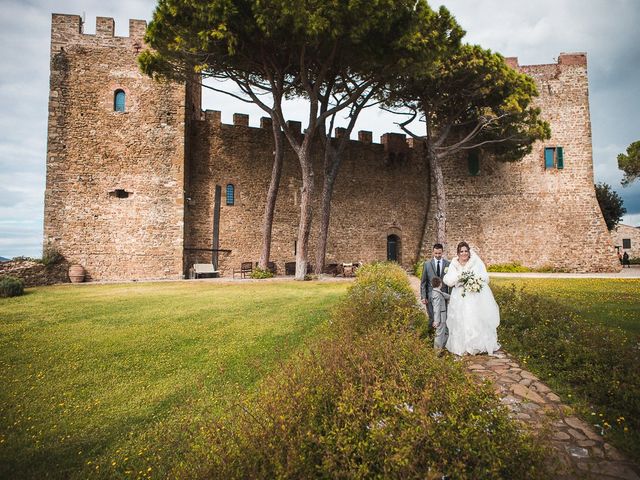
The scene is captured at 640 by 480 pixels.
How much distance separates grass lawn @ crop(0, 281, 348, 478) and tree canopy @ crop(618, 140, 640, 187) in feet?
97.6

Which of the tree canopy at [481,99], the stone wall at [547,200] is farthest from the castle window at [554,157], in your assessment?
the tree canopy at [481,99]

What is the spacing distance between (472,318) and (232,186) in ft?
51.7

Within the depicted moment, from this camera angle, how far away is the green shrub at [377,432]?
216cm

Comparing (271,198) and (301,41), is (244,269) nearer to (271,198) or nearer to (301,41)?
(271,198)

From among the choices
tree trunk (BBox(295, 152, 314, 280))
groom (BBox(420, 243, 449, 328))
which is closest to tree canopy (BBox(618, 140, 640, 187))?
tree trunk (BBox(295, 152, 314, 280))

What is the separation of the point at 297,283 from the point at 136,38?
1321 cm

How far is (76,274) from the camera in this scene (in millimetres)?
15172

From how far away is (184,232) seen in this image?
17.1m

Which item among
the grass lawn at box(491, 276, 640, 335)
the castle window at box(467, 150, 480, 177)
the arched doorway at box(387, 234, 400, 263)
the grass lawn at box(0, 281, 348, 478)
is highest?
the castle window at box(467, 150, 480, 177)

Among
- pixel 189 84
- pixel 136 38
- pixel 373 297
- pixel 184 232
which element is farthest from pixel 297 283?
pixel 136 38

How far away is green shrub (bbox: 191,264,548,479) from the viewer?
85.1 inches

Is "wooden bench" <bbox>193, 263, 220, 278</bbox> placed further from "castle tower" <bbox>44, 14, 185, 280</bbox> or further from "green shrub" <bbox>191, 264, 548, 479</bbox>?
"green shrub" <bbox>191, 264, 548, 479</bbox>

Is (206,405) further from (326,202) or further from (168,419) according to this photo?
(326,202)

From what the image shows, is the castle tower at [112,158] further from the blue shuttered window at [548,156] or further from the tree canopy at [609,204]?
the tree canopy at [609,204]
